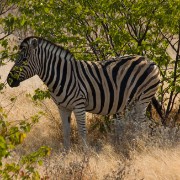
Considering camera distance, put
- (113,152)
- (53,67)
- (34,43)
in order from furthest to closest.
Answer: (53,67)
(34,43)
(113,152)

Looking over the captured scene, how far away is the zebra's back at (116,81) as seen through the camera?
7.51m

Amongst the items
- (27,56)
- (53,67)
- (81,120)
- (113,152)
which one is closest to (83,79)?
(53,67)

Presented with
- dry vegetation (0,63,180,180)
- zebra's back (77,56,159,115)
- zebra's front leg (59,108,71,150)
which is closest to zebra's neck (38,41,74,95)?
zebra's back (77,56,159,115)

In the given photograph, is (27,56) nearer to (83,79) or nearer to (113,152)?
(83,79)

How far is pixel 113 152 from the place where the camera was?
675 cm

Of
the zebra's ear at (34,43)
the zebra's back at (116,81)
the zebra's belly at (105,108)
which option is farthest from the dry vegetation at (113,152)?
the zebra's ear at (34,43)

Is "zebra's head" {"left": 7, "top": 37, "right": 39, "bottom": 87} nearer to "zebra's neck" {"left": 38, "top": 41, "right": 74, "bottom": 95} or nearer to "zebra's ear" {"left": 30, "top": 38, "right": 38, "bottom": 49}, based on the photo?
"zebra's ear" {"left": 30, "top": 38, "right": 38, "bottom": 49}

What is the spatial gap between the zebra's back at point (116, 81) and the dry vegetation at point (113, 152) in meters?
0.50

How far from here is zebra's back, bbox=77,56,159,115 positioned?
296 inches

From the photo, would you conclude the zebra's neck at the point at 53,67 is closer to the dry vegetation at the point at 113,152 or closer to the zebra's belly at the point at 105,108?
the dry vegetation at the point at 113,152

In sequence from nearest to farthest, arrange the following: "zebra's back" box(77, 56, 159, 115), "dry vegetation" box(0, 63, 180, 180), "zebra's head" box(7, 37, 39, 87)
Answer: "dry vegetation" box(0, 63, 180, 180) < "zebra's head" box(7, 37, 39, 87) < "zebra's back" box(77, 56, 159, 115)

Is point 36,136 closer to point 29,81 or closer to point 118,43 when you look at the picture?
point 118,43

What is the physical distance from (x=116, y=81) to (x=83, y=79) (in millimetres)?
575

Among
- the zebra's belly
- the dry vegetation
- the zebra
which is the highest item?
the zebra
